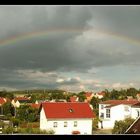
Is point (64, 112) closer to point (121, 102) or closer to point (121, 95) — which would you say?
point (121, 95)

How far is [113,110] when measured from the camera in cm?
1227

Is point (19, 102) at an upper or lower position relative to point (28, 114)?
upper

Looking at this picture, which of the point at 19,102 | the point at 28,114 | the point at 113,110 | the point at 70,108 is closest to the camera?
the point at 70,108

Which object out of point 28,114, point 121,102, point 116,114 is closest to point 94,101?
point 121,102

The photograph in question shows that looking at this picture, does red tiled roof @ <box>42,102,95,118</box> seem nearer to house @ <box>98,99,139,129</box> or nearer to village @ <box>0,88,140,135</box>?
village @ <box>0,88,140,135</box>

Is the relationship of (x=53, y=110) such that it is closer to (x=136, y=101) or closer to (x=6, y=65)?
(x=136, y=101)

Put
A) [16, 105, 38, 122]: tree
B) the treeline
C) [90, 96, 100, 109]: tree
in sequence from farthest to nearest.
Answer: [90, 96, 100, 109]: tree → the treeline → [16, 105, 38, 122]: tree

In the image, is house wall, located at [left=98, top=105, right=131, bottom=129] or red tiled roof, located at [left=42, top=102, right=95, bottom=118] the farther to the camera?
house wall, located at [left=98, top=105, right=131, bottom=129]

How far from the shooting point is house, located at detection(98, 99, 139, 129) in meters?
11.6

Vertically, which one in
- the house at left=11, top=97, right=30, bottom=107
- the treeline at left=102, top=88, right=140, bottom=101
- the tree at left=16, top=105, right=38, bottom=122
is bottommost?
the tree at left=16, top=105, right=38, bottom=122

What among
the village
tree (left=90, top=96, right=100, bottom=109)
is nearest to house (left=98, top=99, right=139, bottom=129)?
the village

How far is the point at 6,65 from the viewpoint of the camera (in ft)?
79.2
